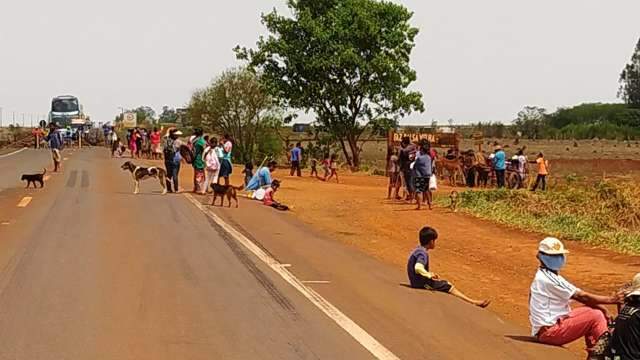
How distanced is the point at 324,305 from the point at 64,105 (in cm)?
6960

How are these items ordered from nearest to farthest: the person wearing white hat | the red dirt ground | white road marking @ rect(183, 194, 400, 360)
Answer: the person wearing white hat, white road marking @ rect(183, 194, 400, 360), the red dirt ground

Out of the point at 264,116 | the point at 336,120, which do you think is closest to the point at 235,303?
the point at 336,120

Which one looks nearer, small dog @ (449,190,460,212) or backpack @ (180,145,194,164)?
backpack @ (180,145,194,164)

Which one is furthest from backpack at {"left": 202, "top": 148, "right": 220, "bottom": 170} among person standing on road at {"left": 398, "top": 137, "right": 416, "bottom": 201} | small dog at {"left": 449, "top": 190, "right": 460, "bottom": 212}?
small dog at {"left": 449, "top": 190, "right": 460, "bottom": 212}

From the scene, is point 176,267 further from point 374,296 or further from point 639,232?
point 639,232

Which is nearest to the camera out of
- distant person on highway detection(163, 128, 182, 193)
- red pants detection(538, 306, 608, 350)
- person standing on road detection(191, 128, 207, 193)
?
red pants detection(538, 306, 608, 350)

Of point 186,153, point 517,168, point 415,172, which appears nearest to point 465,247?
point 415,172

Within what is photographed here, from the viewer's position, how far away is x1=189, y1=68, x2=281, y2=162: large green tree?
65250 mm

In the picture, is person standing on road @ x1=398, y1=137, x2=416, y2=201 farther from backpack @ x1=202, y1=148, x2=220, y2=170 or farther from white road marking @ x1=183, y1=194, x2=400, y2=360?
white road marking @ x1=183, y1=194, x2=400, y2=360

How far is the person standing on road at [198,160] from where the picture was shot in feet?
86.9

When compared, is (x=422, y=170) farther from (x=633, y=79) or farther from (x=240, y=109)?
(x=633, y=79)

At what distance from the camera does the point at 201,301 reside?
443 inches

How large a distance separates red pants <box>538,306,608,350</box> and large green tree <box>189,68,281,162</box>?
55126 millimetres

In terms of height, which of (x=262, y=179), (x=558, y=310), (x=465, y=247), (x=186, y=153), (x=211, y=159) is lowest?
(x=465, y=247)
